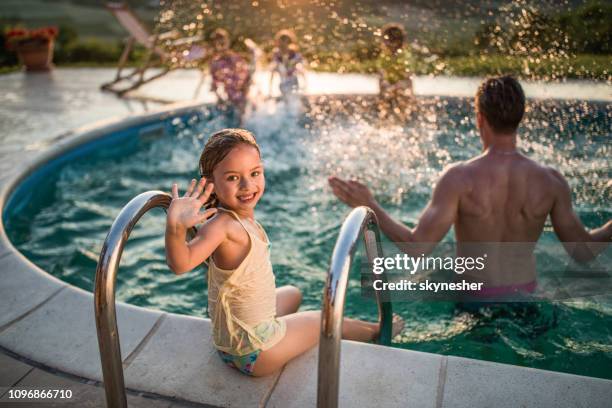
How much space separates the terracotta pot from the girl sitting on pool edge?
11600mm

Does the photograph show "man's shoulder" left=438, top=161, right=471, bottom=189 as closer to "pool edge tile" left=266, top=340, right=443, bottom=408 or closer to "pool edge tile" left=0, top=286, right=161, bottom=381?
"pool edge tile" left=266, top=340, right=443, bottom=408

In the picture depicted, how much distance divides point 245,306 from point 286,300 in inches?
23.0

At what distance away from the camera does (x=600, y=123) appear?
4.53 m

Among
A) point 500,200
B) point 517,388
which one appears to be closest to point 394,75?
point 500,200

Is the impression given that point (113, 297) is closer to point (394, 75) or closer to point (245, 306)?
point (245, 306)

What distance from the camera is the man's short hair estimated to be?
2.70 m

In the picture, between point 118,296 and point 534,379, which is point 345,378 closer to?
point 534,379

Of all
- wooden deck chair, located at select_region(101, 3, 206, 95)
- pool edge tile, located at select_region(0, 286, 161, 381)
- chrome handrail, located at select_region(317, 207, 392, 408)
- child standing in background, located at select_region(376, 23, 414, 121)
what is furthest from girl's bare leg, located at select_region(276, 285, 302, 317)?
wooden deck chair, located at select_region(101, 3, 206, 95)

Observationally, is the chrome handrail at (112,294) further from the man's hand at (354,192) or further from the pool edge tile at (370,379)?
the man's hand at (354,192)

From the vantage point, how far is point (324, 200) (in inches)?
204

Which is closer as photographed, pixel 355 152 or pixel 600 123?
pixel 600 123

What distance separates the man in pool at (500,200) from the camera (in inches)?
108

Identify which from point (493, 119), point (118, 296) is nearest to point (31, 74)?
point (118, 296)

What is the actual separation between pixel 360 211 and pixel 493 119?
4.35 ft
